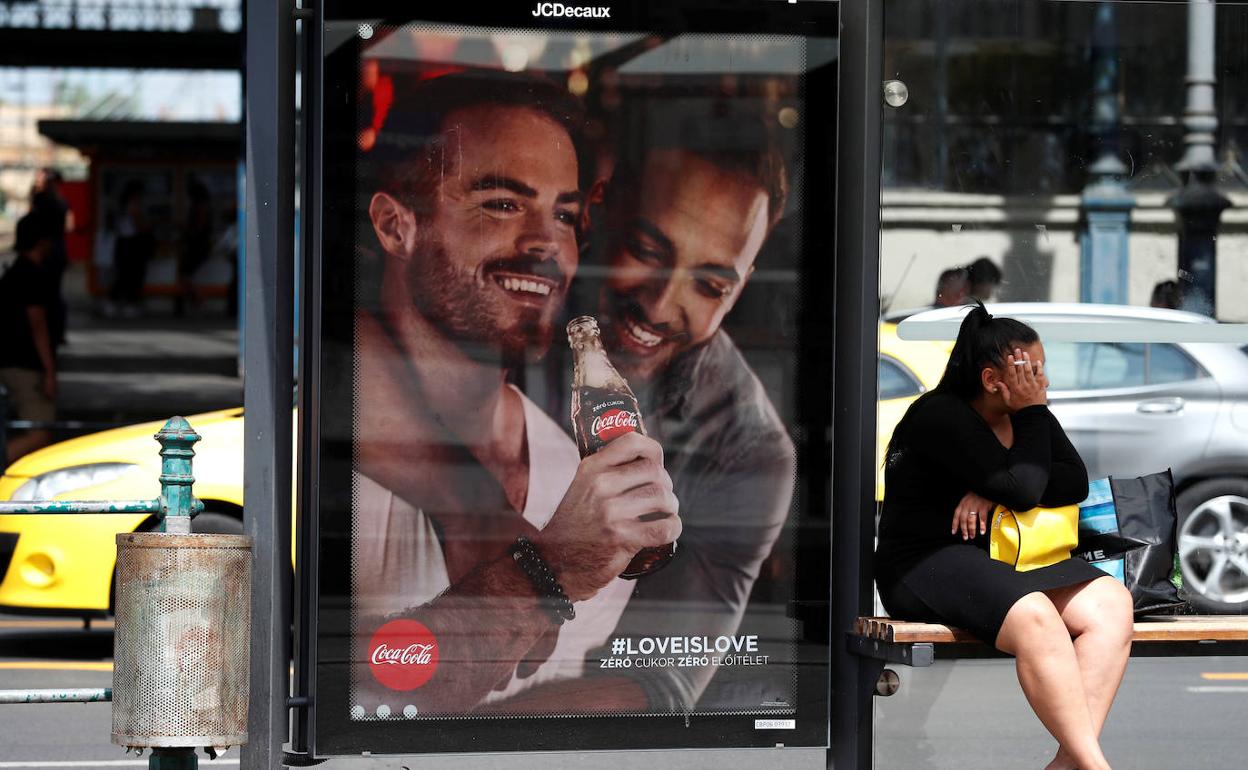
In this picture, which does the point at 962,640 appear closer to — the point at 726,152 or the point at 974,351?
the point at 974,351

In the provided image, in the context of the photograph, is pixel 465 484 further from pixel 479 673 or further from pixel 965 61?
pixel 965 61

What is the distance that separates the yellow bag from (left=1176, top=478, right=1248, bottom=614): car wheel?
1604mm

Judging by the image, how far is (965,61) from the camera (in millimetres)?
5324

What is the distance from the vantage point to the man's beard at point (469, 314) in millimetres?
4625

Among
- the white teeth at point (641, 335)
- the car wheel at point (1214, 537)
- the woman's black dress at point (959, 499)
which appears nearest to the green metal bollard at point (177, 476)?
the white teeth at point (641, 335)

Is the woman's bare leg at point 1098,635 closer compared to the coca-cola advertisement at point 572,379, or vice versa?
the coca-cola advertisement at point 572,379

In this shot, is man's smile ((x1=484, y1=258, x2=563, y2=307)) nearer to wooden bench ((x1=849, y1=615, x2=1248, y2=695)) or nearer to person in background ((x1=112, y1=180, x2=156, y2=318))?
wooden bench ((x1=849, y1=615, x2=1248, y2=695))

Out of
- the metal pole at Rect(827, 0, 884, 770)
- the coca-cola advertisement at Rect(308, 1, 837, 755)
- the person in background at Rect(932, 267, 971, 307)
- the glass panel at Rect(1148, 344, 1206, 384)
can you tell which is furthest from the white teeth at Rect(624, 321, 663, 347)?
the glass panel at Rect(1148, 344, 1206, 384)

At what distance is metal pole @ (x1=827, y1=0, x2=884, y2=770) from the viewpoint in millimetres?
4793

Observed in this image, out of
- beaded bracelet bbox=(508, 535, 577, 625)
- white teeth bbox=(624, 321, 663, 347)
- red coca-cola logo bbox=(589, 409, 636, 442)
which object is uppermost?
white teeth bbox=(624, 321, 663, 347)

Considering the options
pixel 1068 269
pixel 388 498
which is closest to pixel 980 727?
pixel 1068 269

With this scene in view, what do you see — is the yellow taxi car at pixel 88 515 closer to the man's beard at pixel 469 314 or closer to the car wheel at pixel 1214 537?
the man's beard at pixel 469 314

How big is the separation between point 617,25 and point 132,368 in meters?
13.1

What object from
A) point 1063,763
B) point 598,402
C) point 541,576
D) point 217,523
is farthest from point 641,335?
point 217,523
